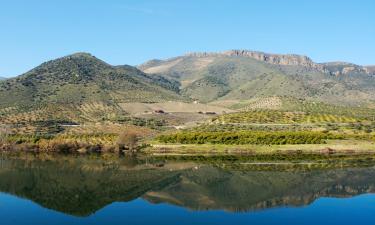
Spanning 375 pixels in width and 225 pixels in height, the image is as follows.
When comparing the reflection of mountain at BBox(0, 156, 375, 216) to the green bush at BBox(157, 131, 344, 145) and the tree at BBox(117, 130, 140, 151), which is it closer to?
the green bush at BBox(157, 131, 344, 145)

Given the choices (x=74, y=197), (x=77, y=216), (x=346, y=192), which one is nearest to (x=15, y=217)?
(x=77, y=216)

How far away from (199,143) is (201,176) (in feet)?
163

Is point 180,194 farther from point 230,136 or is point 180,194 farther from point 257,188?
point 230,136

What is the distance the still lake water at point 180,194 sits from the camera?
201 ft

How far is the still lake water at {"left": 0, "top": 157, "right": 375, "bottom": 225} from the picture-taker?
201ft

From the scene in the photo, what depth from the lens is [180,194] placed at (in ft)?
258

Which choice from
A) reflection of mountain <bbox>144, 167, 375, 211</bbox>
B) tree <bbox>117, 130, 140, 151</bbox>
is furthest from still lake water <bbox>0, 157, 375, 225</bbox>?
tree <bbox>117, 130, 140, 151</bbox>

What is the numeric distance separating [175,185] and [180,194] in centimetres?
900

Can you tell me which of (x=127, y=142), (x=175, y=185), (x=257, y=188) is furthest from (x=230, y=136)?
(x=257, y=188)

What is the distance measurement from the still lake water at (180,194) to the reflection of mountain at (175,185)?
152 millimetres

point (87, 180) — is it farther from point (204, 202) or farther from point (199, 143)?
point (199, 143)

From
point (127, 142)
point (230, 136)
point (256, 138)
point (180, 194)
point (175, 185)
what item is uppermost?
point (230, 136)

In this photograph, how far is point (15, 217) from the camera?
61781mm

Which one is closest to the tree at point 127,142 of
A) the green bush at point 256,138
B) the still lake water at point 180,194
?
the green bush at point 256,138
